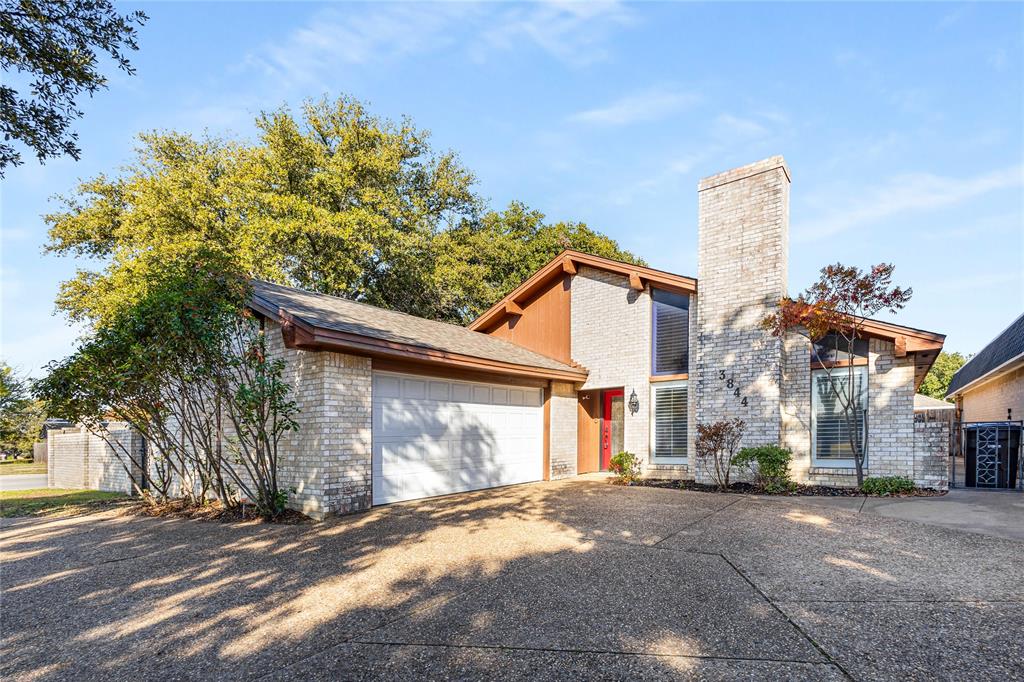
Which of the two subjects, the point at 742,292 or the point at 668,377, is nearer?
the point at 742,292

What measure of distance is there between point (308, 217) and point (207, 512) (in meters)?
14.4

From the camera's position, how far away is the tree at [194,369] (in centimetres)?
780

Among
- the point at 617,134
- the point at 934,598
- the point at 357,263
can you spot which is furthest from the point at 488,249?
the point at 934,598

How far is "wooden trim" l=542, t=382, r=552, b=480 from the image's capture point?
497 inches

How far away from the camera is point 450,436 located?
33.5 ft

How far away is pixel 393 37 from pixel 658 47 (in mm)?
5090

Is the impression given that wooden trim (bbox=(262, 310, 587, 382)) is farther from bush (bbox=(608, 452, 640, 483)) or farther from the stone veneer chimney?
the stone veneer chimney

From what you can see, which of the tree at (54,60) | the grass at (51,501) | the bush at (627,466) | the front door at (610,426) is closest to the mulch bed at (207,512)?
the grass at (51,501)

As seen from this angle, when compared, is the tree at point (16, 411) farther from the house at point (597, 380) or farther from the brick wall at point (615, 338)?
the brick wall at point (615, 338)

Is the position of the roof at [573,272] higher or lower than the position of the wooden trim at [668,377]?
higher

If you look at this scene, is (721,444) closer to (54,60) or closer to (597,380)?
(597,380)

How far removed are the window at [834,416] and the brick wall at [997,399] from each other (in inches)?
291

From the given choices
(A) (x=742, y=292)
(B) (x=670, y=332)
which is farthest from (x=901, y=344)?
(B) (x=670, y=332)

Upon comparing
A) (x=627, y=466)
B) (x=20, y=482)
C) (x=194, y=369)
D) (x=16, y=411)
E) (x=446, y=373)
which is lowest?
(x=20, y=482)
